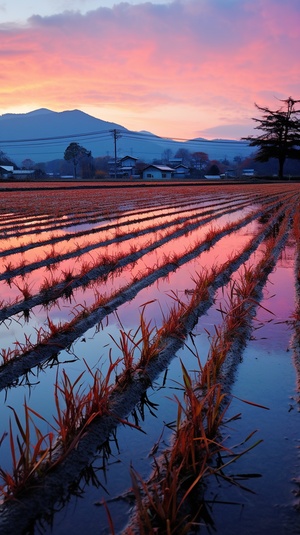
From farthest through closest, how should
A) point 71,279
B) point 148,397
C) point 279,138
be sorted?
1. point 279,138
2. point 71,279
3. point 148,397

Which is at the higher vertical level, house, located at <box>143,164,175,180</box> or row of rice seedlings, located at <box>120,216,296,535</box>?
row of rice seedlings, located at <box>120,216,296,535</box>

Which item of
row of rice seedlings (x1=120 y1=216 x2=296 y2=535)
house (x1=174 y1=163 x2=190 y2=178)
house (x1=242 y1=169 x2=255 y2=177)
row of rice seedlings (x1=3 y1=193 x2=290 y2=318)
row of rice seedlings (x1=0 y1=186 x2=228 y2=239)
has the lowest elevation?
house (x1=242 y1=169 x2=255 y2=177)

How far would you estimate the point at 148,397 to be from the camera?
3.22 meters

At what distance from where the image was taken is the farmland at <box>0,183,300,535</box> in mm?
2107

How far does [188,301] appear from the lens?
5.49 meters

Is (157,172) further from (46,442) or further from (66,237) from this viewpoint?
(46,442)

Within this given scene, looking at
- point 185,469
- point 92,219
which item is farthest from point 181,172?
point 185,469

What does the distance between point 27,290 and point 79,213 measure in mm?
10448

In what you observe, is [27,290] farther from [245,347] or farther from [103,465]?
[103,465]

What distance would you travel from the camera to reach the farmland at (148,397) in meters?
2.11

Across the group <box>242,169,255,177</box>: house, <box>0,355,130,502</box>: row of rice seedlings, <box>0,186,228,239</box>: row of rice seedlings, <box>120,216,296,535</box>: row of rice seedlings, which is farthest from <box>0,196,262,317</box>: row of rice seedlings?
<box>242,169,255,177</box>: house

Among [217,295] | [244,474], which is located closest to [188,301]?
[217,295]

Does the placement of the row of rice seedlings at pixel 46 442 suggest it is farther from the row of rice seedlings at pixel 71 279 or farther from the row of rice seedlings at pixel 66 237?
the row of rice seedlings at pixel 66 237

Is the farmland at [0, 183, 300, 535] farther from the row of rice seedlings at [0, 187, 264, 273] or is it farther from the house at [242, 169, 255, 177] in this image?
the house at [242, 169, 255, 177]
